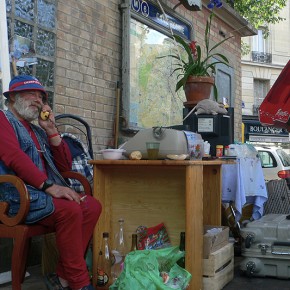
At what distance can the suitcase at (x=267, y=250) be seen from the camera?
3.89 metres

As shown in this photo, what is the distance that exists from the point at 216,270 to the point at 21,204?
4.90ft

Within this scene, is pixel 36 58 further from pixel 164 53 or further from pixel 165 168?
pixel 164 53

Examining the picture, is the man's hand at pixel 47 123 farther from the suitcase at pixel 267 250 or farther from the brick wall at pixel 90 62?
the suitcase at pixel 267 250

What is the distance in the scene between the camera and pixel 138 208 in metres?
3.79

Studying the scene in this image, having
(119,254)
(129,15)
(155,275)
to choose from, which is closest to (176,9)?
(129,15)

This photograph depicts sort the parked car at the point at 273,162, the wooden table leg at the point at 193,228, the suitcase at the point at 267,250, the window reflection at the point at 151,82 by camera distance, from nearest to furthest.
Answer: the wooden table leg at the point at 193,228
the suitcase at the point at 267,250
the window reflection at the point at 151,82
the parked car at the point at 273,162

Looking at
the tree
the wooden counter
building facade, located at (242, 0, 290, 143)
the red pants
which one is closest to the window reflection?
the wooden counter

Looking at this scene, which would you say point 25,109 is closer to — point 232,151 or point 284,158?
point 232,151

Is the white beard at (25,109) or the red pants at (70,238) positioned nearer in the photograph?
the red pants at (70,238)

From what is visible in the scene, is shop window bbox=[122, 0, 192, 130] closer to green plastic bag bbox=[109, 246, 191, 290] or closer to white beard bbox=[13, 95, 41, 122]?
white beard bbox=[13, 95, 41, 122]

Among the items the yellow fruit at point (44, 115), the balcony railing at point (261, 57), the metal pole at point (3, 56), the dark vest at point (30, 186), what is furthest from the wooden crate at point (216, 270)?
the balcony railing at point (261, 57)

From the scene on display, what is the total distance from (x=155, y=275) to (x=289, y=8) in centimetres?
2546

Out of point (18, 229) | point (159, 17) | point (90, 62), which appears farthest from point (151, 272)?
point (159, 17)

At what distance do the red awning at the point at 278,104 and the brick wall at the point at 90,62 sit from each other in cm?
177
